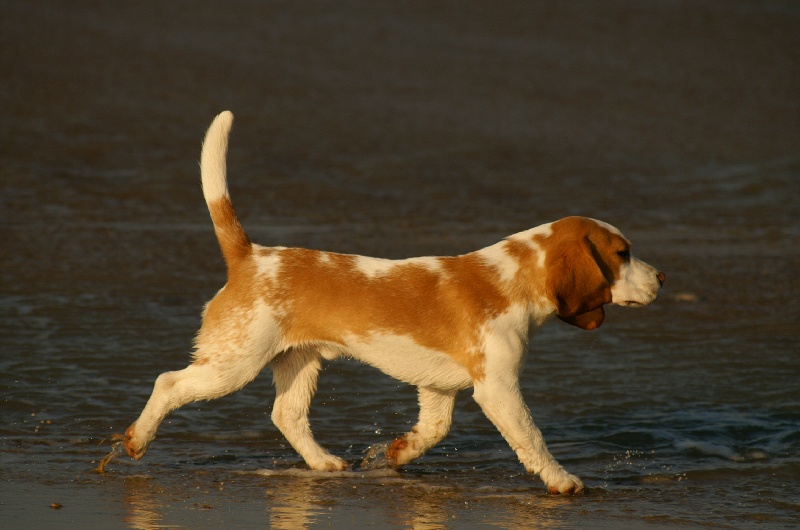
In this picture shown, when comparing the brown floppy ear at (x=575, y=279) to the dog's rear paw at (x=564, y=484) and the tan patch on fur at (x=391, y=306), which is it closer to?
the tan patch on fur at (x=391, y=306)

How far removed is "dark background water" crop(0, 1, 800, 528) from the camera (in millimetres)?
6348

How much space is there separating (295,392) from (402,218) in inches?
268

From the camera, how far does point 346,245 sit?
39.6ft

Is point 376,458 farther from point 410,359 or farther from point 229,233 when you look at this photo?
point 229,233

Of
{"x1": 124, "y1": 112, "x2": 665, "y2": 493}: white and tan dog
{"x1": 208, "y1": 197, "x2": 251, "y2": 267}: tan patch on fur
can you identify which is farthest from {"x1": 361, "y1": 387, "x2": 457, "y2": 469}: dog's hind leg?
{"x1": 208, "y1": 197, "x2": 251, "y2": 267}: tan patch on fur

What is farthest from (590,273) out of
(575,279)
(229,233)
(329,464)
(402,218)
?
(402,218)

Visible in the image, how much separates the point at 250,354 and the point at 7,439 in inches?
60.8

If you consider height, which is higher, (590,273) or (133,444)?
(590,273)

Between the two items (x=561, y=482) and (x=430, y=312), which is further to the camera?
(x=430, y=312)

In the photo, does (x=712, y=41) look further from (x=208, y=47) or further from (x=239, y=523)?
(x=239, y=523)

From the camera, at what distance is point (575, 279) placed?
619 cm

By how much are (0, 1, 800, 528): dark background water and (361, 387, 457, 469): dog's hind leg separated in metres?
0.12

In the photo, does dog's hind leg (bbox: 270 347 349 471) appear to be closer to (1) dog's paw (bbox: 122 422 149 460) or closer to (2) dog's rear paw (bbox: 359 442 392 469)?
(2) dog's rear paw (bbox: 359 442 392 469)

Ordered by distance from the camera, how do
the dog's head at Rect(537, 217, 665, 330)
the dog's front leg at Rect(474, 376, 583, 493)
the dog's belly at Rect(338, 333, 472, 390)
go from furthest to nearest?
the dog's belly at Rect(338, 333, 472, 390) → the dog's head at Rect(537, 217, 665, 330) → the dog's front leg at Rect(474, 376, 583, 493)
